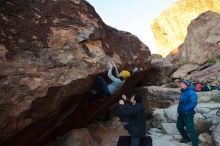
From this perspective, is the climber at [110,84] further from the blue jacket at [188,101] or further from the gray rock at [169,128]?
the gray rock at [169,128]

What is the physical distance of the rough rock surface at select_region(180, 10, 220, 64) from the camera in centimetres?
1673

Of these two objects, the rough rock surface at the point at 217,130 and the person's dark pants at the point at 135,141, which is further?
the rough rock surface at the point at 217,130

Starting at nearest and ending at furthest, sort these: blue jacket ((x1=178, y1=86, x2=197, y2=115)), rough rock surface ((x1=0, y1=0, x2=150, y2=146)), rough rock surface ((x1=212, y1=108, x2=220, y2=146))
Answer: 1. rough rock surface ((x1=0, y1=0, x2=150, y2=146))
2. blue jacket ((x1=178, y1=86, x2=197, y2=115))
3. rough rock surface ((x1=212, y1=108, x2=220, y2=146))

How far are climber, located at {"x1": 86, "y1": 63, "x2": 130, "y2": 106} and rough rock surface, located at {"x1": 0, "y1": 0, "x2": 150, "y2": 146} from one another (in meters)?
0.27

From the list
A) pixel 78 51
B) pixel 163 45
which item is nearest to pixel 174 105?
pixel 78 51

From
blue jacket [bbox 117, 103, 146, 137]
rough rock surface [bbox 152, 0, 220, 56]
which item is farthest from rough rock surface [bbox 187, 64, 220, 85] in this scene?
rough rock surface [bbox 152, 0, 220, 56]

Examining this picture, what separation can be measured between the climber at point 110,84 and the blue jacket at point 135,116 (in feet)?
7.06

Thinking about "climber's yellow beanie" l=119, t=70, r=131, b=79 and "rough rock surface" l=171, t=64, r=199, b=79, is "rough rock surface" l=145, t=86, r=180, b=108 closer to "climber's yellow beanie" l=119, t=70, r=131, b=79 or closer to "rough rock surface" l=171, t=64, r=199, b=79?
"rough rock surface" l=171, t=64, r=199, b=79

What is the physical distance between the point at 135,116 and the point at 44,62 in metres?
2.42

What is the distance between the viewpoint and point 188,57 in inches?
693

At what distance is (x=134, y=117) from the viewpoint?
256 inches

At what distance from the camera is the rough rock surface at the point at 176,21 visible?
31.3 m

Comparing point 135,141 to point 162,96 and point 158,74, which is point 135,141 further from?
point 158,74

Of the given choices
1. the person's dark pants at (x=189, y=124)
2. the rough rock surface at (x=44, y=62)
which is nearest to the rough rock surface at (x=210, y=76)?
the person's dark pants at (x=189, y=124)
